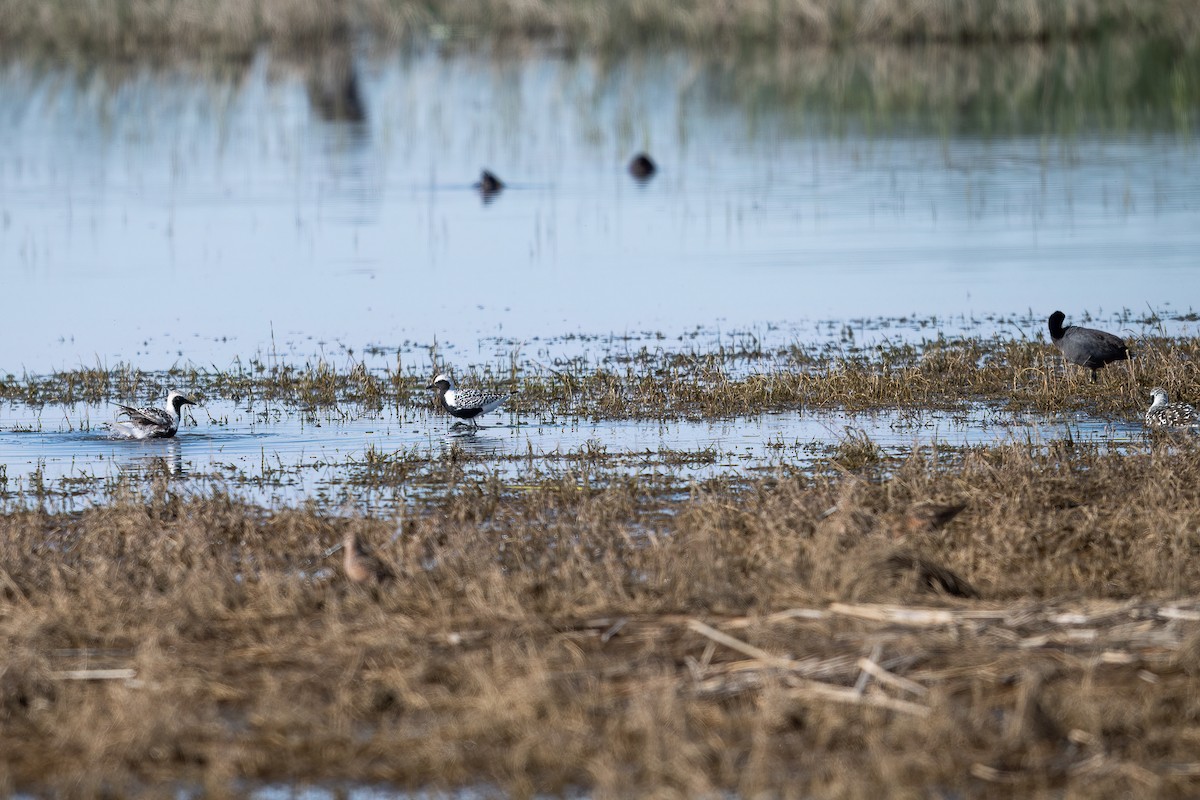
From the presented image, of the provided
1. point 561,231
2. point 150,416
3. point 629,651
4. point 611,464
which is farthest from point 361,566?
point 561,231

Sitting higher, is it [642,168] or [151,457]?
[642,168]

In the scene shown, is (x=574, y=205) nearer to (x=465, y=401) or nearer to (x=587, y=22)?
(x=465, y=401)

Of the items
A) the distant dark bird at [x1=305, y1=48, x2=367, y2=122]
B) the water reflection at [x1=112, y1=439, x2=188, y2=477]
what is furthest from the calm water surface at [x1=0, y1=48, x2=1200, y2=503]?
the distant dark bird at [x1=305, y1=48, x2=367, y2=122]

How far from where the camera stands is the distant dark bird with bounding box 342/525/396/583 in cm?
762

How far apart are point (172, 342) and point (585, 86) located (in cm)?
2185

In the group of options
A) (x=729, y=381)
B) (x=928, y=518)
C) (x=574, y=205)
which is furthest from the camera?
(x=574, y=205)

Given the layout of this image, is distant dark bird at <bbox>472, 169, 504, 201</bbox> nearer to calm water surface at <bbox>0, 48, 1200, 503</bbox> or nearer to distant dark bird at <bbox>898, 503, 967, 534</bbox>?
calm water surface at <bbox>0, 48, 1200, 503</bbox>

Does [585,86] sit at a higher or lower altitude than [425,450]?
higher

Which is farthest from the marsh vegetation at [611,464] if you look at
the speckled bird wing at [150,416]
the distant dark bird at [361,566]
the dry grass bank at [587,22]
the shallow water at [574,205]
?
the dry grass bank at [587,22]

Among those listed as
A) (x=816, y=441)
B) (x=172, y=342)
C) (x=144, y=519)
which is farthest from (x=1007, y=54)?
(x=144, y=519)

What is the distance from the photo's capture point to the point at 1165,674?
6035 mm

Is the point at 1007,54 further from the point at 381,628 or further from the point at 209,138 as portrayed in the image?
the point at 381,628

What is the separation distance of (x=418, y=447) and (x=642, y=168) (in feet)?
51.4

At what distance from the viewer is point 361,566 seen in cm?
764
